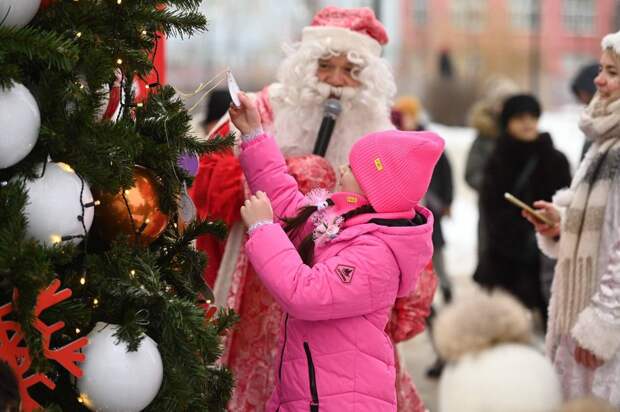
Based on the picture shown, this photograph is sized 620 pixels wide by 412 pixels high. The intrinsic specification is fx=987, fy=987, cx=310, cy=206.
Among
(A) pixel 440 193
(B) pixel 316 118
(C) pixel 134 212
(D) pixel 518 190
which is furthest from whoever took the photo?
(A) pixel 440 193

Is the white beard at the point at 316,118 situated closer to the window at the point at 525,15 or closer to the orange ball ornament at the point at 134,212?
the orange ball ornament at the point at 134,212

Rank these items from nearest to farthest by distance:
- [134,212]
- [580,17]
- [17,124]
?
[17,124]
[134,212]
[580,17]

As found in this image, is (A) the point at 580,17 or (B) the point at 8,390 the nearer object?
(B) the point at 8,390

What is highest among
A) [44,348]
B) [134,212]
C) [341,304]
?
[134,212]

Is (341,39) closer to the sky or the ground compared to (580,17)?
closer to the sky

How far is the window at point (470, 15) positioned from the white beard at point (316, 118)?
43.5 ft

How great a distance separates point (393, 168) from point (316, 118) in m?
1.01

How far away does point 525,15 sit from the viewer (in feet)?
54.2

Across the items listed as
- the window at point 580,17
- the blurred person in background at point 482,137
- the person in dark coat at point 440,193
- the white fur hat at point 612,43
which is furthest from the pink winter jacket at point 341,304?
the window at point 580,17

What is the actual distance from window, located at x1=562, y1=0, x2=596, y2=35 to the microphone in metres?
13.1

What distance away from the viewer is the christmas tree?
2189mm

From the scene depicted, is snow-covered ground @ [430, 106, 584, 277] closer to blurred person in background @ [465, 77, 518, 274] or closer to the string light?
blurred person in background @ [465, 77, 518, 274]

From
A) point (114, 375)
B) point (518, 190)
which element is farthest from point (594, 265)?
point (518, 190)

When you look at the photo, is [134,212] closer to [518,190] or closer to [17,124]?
[17,124]
